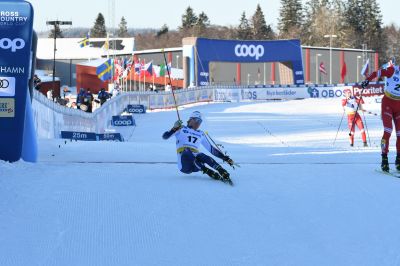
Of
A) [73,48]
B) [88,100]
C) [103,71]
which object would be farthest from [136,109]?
[73,48]

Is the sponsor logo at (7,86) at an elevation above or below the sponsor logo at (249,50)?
below

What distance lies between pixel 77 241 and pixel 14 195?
5.75 ft

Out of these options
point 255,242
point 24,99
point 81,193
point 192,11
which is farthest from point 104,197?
point 192,11

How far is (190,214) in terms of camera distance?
259 inches

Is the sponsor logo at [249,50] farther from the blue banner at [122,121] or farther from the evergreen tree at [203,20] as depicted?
the evergreen tree at [203,20]

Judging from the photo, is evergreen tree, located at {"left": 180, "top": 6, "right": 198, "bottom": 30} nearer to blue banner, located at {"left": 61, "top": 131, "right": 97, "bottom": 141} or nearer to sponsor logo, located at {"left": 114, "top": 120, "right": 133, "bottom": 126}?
sponsor logo, located at {"left": 114, "top": 120, "right": 133, "bottom": 126}

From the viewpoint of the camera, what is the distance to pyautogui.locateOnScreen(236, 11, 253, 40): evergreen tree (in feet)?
481

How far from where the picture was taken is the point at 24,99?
9.14m

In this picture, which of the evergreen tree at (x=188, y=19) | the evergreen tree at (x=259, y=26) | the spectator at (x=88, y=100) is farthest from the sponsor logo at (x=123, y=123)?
the evergreen tree at (x=188, y=19)

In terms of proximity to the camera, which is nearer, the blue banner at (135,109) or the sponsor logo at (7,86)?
the sponsor logo at (7,86)

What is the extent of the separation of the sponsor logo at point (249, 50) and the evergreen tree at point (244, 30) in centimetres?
9205

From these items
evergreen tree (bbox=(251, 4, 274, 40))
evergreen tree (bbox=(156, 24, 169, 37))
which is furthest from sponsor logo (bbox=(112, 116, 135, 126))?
evergreen tree (bbox=(156, 24, 169, 37))

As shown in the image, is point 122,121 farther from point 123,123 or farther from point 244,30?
point 244,30

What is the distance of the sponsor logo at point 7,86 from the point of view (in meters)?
9.06
